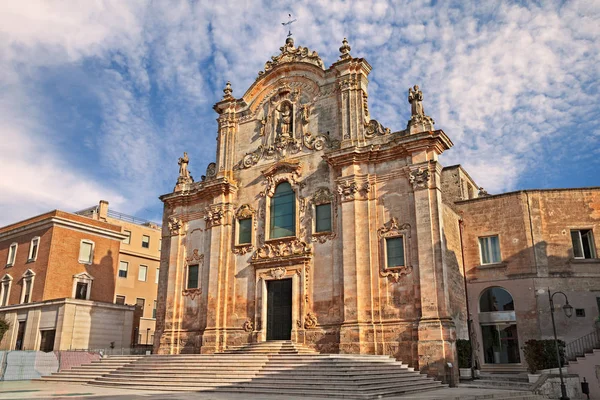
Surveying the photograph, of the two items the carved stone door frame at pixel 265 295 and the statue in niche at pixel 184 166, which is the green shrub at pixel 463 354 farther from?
the statue in niche at pixel 184 166

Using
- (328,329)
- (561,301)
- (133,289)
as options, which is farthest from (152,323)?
(561,301)

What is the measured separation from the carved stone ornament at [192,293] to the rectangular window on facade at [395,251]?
11.1 meters

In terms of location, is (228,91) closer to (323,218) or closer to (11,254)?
(323,218)

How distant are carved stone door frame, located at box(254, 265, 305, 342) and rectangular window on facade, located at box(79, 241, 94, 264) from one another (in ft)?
58.4

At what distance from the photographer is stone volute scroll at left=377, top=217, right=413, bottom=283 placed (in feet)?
75.7

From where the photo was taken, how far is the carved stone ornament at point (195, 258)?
96.2ft

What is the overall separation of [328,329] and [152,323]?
29221 mm

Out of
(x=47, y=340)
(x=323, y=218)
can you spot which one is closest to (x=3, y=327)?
(x=47, y=340)

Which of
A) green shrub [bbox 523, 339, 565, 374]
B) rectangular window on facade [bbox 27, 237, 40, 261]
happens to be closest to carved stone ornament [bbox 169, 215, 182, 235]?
rectangular window on facade [bbox 27, 237, 40, 261]

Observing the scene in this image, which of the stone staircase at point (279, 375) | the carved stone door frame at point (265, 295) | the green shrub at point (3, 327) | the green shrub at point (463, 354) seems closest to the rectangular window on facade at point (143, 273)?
the green shrub at point (3, 327)

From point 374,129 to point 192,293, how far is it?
1348cm

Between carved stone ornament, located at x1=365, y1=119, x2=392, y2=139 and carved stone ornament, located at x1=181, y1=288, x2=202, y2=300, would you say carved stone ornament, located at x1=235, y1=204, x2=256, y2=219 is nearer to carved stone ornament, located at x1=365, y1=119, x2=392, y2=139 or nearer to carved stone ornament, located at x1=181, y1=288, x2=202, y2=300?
carved stone ornament, located at x1=181, y1=288, x2=202, y2=300

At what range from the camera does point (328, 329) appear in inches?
947

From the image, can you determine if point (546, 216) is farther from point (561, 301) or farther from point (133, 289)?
point (133, 289)
